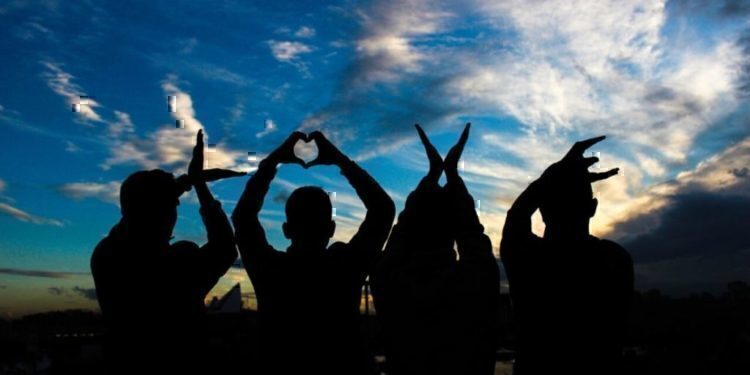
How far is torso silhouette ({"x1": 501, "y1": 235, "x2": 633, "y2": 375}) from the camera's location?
12.6 feet

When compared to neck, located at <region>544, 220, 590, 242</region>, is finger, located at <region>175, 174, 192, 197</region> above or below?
above

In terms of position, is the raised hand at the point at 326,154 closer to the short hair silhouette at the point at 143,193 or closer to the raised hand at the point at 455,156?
the raised hand at the point at 455,156

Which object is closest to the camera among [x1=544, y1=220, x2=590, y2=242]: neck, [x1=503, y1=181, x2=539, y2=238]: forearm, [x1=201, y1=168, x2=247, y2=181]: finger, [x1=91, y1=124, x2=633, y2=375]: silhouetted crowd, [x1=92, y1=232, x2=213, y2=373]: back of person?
[x1=91, y1=124, x2=633, y2=375]: silhouetted crowd

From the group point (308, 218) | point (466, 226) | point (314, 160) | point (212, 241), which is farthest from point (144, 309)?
point (466, 226)

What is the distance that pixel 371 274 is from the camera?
4.00 metres

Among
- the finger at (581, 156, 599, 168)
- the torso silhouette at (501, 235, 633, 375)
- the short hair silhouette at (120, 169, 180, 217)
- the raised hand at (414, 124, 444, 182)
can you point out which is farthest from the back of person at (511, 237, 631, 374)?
the short hair silhouette at (120, 169, 180, 217)

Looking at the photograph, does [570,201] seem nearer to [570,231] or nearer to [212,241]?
[570,231]

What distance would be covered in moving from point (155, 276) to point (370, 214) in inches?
60.9

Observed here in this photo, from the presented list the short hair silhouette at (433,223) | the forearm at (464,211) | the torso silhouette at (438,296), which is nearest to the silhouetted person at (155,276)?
the torso silhouette at (438,296)

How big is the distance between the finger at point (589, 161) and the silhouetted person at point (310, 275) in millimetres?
1382

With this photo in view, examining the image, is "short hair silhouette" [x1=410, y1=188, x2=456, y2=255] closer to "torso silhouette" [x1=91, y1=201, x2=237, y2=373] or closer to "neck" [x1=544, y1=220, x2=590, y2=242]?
Answer: "neck" [x1=544, y1=220, x2=590, y2=242]

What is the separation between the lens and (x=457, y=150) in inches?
161

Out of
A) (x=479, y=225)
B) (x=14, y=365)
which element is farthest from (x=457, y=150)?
(x=14, y=365)

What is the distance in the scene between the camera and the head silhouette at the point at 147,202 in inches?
155
